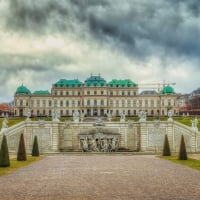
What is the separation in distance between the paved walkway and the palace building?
97.2 metres

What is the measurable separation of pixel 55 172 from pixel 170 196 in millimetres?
7502

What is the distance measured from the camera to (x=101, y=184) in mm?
14344

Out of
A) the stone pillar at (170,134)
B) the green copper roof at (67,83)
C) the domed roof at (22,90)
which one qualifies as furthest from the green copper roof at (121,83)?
the stone pillar at (170,134)

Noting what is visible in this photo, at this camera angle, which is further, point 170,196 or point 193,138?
→ point 193,138

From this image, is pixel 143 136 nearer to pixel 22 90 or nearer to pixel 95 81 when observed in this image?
pixel 95 81

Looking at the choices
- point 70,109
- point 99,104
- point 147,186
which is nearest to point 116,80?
point 99,104

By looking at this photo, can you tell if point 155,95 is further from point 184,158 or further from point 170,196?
point 170,196

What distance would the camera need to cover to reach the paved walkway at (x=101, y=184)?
12.1 metres

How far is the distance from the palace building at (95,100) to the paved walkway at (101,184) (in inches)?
3827

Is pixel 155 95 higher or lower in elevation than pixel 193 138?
higher

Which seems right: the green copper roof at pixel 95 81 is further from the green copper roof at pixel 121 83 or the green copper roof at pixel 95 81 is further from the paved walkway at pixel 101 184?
the paved walkway at pixel 101 184

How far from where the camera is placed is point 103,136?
34.9m

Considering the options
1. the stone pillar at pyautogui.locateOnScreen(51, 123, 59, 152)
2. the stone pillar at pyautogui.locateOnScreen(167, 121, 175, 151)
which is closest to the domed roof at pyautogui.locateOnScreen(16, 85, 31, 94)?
the stone pillar at pyautogui.locateOnScreen(51, 123, 59, 152)

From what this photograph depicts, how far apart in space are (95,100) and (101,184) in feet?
333
